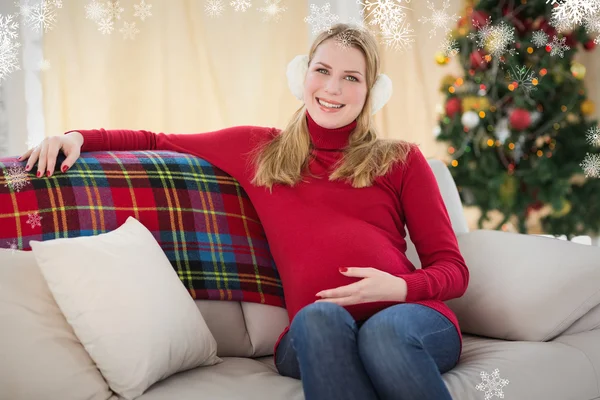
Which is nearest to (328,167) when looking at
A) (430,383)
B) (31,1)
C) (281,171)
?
(281,171)

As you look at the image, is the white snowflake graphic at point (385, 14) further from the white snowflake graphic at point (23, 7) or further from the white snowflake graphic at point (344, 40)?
the white snowflake graphic at point (344, 40)

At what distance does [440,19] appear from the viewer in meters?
3.68

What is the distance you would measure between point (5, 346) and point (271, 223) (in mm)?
694

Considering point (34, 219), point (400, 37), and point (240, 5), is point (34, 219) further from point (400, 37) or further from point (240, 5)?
point (400, 37)

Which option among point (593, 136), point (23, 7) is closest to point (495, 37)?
point (593, 136)

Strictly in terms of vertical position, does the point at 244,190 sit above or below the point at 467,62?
below

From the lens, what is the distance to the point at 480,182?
3418 mm

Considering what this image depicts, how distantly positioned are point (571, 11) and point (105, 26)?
2.27 m

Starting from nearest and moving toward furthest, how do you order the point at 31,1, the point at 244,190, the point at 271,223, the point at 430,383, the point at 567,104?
1. the point at 430,383
2. the point at 271,223
3. the point at 244,190
4. the point at 31,1
5. the point at 567,104

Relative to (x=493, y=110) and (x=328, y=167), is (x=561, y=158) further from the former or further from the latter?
(x=328, y=167)

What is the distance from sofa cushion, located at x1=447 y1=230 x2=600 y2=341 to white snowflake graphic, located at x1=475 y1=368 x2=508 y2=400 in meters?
0.28

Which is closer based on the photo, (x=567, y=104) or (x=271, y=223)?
(x=271, y=223)

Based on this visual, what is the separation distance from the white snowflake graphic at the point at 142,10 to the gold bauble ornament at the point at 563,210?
86.6 inches

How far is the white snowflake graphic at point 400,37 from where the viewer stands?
3.63 m
